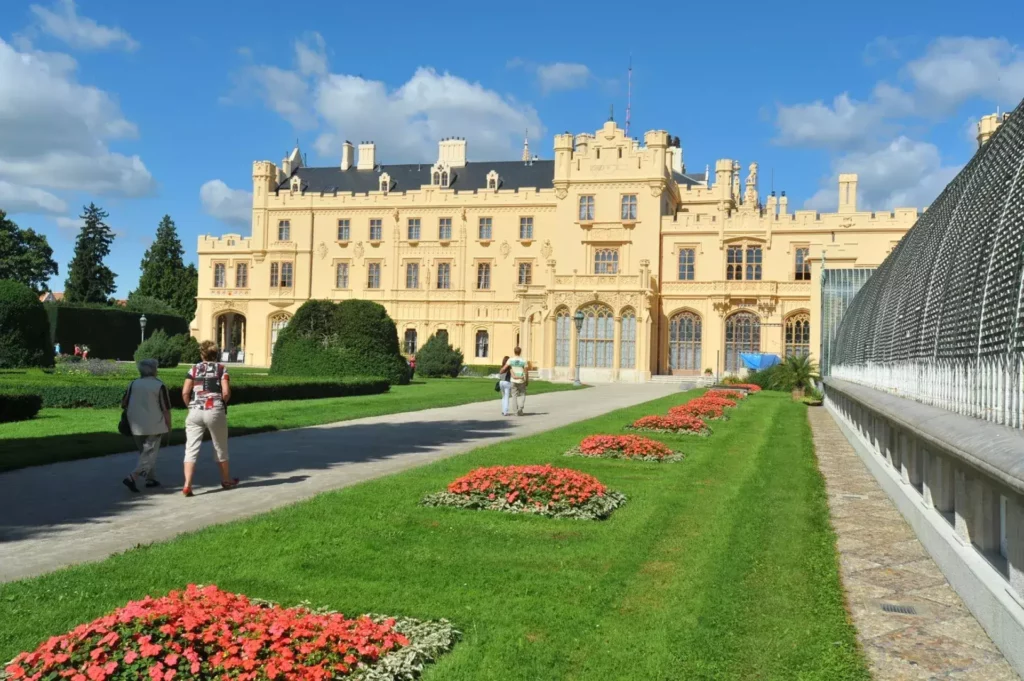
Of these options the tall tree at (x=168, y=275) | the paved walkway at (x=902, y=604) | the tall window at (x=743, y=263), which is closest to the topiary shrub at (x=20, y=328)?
the paved walkway at (x=902, y=604)

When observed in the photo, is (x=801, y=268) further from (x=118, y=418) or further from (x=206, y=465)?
(x=206, y=465)

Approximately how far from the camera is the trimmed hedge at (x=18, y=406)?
733 inches

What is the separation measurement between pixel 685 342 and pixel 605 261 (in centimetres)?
774

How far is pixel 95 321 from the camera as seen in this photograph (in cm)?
5872

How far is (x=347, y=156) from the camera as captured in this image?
7306cm

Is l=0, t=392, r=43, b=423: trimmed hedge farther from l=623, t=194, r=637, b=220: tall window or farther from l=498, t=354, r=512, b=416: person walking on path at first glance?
l=623, t=194, r=637, b=220: tall window

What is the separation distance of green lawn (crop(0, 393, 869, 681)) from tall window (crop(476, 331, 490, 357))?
54175 millimetres

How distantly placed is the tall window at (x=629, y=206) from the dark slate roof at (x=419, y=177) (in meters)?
8.27

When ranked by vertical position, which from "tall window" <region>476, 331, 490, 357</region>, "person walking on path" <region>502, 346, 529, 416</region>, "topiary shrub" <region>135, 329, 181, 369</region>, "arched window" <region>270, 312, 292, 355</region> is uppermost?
"arched window" <region>270, 312, 292, 355</region>

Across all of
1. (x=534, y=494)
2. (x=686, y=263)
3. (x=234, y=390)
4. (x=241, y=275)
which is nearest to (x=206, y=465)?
(x=534, y=494)

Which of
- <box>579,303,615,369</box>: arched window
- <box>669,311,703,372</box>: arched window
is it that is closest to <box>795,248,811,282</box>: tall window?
<box>669,311,703,372</box>: arched window

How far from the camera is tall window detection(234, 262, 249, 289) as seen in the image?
68812 millimetres

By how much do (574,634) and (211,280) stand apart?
6857 centimetres

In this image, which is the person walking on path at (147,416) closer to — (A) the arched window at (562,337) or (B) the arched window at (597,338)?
(A) the arched window at (562,337)
